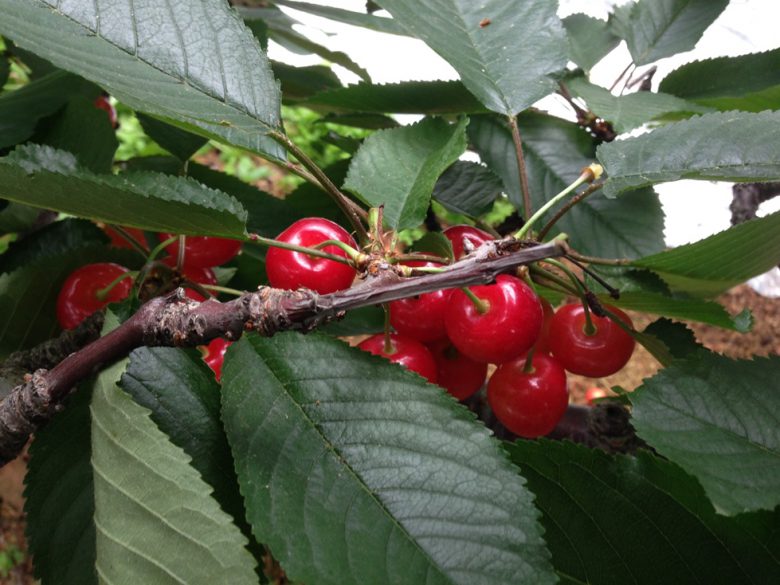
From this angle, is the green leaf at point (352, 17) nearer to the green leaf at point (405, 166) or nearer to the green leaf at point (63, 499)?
the green leaf at point (405, 166)

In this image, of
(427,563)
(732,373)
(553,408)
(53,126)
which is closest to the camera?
(427,563)

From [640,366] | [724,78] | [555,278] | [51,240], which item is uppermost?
[724,78]

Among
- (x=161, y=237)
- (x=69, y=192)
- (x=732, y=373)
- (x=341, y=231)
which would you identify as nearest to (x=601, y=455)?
(x=732, y=373)

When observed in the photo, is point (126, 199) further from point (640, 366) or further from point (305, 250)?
point (640, 366)

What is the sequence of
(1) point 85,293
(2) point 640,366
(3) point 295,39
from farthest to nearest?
(2) point 640,366
(3) point 295,39
(1) point 85,293

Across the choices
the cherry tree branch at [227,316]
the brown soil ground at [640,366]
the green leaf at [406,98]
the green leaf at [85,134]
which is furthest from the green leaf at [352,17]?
the brown soil ground at [640,366]

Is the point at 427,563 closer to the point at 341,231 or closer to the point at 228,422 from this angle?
the point at 228,422

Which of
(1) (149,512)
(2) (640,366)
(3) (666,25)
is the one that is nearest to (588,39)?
(3) (666,25)

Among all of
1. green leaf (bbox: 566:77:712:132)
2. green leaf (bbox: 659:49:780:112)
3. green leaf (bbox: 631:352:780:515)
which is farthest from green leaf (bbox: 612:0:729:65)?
green leaf (bbox: 631:352:780:515)
